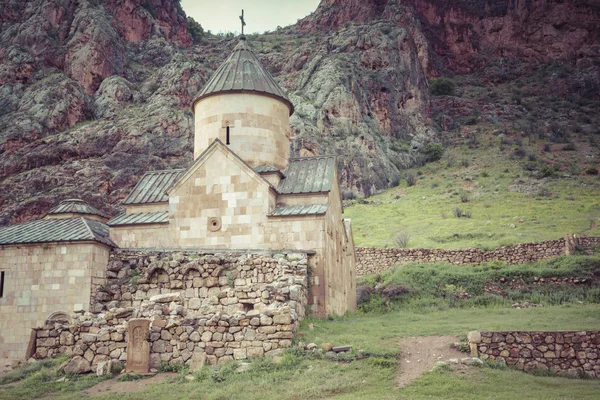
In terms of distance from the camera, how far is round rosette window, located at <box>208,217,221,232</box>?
17922mm

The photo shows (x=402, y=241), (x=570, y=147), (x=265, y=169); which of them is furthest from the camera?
(x=570, y=147)

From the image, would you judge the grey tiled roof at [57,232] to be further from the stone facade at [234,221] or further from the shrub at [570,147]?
the shrub at [570,147]

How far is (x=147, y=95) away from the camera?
2218 inches

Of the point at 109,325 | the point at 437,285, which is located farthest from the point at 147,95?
the point at 109,325

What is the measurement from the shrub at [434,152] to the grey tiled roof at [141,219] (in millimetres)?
42563

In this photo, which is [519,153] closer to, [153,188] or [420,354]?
[153,188]

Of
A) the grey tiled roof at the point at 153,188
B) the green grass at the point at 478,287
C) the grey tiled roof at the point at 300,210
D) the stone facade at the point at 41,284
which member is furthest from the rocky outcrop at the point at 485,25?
the stone facade at the point at 41,284

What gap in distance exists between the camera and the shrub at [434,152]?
58.4m

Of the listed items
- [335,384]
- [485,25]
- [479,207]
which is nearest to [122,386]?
[335,384]

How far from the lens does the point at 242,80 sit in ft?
66.4

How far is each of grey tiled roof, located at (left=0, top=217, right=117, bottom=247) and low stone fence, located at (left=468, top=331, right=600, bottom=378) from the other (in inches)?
407

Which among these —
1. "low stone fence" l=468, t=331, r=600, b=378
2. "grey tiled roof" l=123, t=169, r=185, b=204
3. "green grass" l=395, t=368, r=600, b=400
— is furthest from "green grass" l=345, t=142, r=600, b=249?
"green grass" l=395, t=368, r=600, b=400

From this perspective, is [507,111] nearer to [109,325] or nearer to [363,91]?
[363,91]

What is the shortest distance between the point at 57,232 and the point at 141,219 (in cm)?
243
